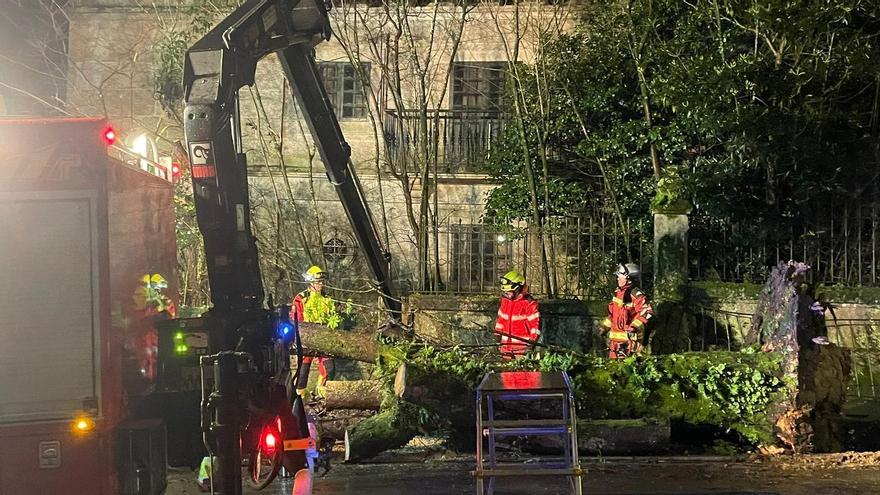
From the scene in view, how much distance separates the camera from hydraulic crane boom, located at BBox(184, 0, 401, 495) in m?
5.45

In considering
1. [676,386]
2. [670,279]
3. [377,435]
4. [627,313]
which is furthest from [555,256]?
[377,435]

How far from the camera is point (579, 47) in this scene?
15.7m

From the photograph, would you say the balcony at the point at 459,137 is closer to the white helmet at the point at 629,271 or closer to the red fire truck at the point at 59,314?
the white helmet at the point at 629,271

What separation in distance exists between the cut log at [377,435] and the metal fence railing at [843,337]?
4.84 m

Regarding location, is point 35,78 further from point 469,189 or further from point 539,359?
point 539,359

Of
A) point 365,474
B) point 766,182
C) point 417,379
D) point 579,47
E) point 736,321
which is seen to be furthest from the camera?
point 579,47

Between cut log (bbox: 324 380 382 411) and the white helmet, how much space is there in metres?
3.38

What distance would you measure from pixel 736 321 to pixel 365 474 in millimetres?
5995

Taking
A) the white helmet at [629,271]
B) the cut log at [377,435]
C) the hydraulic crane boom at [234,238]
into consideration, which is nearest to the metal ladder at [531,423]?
the hydraulic crane boom at [234,238]

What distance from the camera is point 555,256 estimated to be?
13.3 m

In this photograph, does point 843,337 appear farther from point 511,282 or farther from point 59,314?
point 59,314

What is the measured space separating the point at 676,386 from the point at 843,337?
415 cm

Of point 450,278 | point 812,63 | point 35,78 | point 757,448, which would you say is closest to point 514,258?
point 450,278

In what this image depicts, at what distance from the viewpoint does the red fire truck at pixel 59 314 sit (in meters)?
5.03
